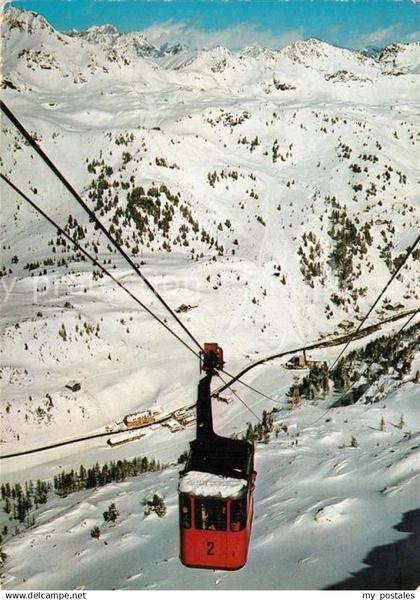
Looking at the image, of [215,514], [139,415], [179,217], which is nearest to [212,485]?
[215,514]

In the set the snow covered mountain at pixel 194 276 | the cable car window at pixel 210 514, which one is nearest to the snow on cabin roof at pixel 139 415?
the snow covered mountain at pixel 194 276

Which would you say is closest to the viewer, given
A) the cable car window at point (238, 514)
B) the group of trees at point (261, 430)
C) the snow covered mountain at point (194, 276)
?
the cable car window at point (238, 514)

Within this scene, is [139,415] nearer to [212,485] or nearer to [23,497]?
[23,497]

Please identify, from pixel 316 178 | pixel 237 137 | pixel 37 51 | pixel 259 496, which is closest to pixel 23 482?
pixel 259 496

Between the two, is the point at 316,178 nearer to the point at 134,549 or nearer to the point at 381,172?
the point at 381,172

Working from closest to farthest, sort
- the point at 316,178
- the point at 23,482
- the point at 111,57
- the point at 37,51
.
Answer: the point at 23,482 → the point at 316,178 → the point at 37,51 → the point at 111,57

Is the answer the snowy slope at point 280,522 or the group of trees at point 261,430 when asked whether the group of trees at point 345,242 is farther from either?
the snowy slope at point 280,522
